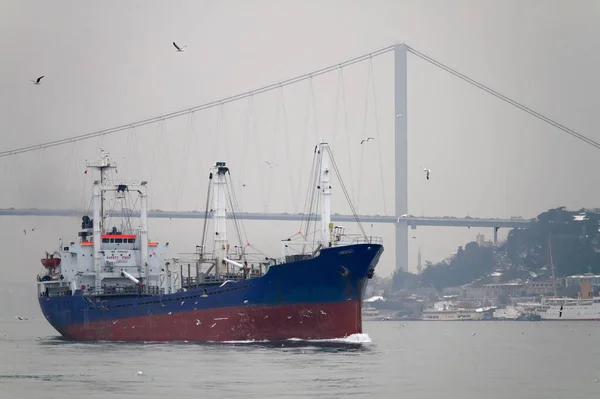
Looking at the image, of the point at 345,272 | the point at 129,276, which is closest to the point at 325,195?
the point at 345,272

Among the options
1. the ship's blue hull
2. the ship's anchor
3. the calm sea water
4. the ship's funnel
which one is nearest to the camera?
the calm sea water

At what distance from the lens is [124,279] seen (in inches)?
2662

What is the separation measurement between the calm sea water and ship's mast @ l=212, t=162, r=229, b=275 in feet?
17.7

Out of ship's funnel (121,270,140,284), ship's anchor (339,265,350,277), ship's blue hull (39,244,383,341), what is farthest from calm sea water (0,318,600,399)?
ship's funnel (121,270,140,284)

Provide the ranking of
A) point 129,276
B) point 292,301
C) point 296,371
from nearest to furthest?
point 296,371 < point 292,301 < point 129,276

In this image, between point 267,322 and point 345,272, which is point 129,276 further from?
point 345,272

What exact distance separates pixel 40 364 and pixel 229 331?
10.4 m

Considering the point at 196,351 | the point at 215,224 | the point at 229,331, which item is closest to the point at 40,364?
the point at 196,351

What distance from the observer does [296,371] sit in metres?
43.5

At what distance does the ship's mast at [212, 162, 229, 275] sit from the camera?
61.7m

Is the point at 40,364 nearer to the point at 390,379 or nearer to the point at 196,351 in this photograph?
the point at 196,351

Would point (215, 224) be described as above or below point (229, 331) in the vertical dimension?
above

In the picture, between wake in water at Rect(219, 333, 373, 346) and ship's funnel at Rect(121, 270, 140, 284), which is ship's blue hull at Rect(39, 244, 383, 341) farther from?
ship's funnel at Rect(121, 270, 140, 284)

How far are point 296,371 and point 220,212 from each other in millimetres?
19621
